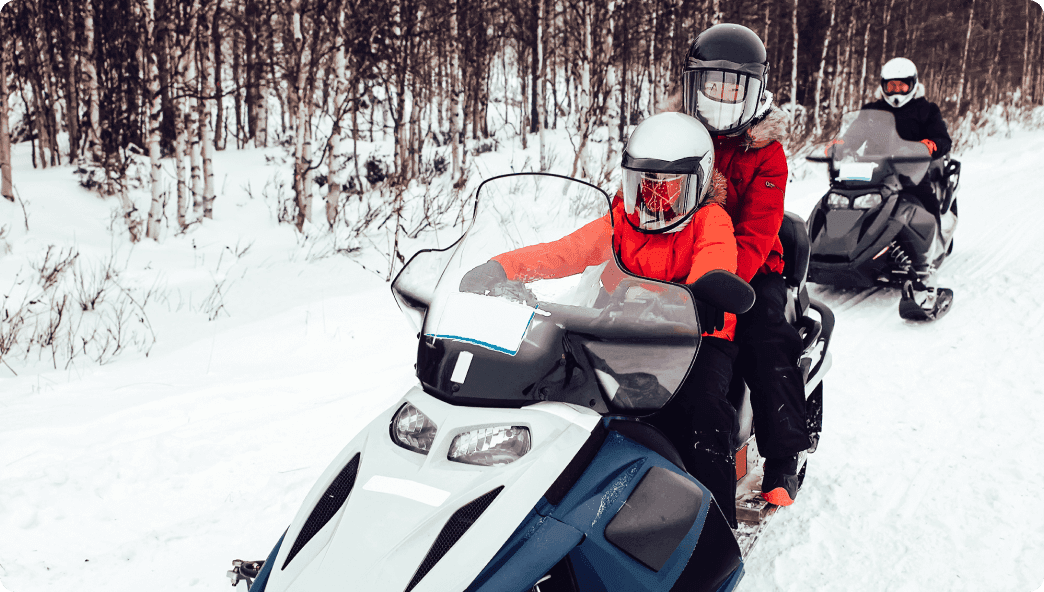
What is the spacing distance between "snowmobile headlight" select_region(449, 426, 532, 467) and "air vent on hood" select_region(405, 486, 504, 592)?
87mm

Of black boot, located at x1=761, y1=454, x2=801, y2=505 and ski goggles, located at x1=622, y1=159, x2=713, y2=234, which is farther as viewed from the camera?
black boot, located at x1=761, y1=454, x2=801, y2=505

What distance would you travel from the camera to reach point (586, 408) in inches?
65.4

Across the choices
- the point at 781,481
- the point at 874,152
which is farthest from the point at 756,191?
the point at 874,152

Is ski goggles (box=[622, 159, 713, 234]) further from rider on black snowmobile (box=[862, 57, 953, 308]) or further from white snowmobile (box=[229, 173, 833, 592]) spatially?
rider on black snowmobile (box=[862, 57, 953, 308])

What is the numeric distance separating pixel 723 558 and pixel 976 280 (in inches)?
209

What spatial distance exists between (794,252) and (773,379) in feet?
2.45

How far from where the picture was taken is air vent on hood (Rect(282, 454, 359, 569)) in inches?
61.3

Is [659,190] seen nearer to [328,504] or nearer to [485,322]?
[485,322]

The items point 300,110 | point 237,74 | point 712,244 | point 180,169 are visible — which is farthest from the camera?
point 237,74

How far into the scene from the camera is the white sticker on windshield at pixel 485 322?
1608 mm

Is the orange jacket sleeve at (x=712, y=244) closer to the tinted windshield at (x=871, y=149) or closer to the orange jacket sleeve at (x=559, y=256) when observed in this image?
the orange jacket sleeve at (x=559, y=256)

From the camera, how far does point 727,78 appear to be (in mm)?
2748

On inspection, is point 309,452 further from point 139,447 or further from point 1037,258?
point 1037,258

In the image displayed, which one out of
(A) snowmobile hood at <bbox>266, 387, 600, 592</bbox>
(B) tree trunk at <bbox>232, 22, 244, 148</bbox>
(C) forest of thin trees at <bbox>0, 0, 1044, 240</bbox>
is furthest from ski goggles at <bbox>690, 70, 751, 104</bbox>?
(B) tree trunk at <bbox>232, 22, 244, 148</bbox>
